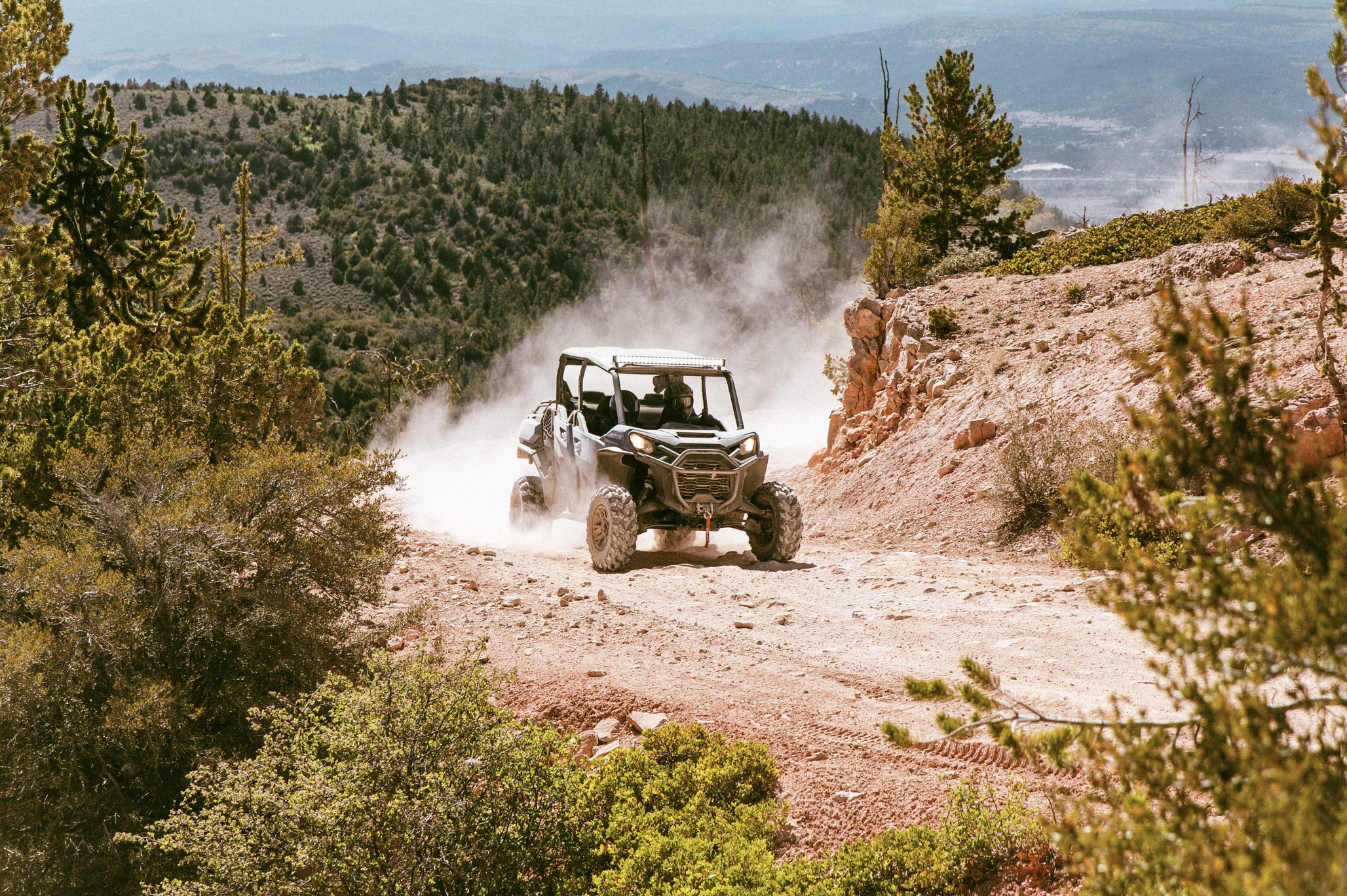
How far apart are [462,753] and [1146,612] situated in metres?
4.09

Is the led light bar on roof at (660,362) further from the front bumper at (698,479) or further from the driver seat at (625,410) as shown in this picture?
the front bumper at (698,479)

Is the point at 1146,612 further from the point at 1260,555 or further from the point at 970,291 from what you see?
the point at 970,291

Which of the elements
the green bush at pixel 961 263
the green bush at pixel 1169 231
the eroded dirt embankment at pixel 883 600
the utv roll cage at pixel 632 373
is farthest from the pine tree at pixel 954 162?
the utv roll cage at pixel 632 373

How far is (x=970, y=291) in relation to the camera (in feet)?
63.5

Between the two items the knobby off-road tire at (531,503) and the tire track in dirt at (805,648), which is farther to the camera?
the knobby off-road tire at (531,503)

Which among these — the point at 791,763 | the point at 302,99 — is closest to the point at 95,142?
the point at 791,763

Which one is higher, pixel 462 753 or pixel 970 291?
pixel 970 291

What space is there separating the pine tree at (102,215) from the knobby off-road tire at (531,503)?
572 centimetres

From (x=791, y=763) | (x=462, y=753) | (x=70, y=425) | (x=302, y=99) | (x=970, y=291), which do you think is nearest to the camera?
(x=462, y=753)

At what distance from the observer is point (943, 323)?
17812 mm

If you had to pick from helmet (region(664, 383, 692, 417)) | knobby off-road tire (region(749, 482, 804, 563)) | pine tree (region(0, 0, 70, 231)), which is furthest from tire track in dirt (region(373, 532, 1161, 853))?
pine tree (region(0, 0, 70, 231))

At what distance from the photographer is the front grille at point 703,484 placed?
36.3ft

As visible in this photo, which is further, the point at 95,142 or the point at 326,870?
the point at 95,142

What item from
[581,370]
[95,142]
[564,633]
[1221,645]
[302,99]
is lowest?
[564,633]
